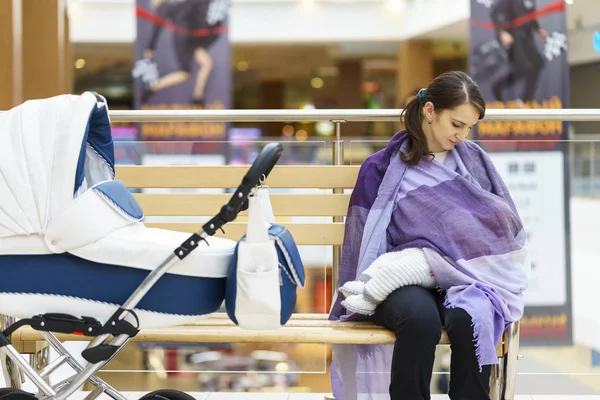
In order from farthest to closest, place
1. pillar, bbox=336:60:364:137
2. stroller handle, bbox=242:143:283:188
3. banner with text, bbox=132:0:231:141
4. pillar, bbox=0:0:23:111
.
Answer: pillar, bbox=336:60:364:137 → banner with text, bbox=132:0:231:141 → pillar, bbox=0:0:23:111 → stroller handle, bbox=242:143:283:188

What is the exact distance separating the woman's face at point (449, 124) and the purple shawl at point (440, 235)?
0.26 feet

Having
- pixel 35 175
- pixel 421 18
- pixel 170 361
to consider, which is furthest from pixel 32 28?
pixel 421 18

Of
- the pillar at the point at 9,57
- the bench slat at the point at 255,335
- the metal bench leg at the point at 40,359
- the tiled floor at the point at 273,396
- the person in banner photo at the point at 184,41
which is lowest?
the tiled floor at the point at 273,396

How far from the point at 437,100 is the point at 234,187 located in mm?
794

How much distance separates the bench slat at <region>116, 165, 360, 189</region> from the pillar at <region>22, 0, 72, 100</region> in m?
3.86

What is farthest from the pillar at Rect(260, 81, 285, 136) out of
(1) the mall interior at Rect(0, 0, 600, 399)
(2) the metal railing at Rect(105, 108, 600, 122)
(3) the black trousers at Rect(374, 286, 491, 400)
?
(3) the black trousers at Rect(374, 286, 491, 400)

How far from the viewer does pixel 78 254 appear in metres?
2.06

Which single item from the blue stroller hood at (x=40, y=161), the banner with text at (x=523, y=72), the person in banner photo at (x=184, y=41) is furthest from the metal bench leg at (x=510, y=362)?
the person in banner photo at (x=184, y=41)

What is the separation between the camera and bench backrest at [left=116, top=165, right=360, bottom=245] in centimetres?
299

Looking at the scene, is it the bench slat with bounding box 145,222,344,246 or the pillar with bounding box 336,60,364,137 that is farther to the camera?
the pillar with bounding box 336,60,364,137

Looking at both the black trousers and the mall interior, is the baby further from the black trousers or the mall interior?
the mall interior

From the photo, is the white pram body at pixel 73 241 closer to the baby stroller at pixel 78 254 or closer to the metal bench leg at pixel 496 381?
the baby stroller at pixel 78 254

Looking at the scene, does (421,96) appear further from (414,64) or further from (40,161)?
(414,64)

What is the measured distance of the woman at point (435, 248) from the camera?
7.51 feet
